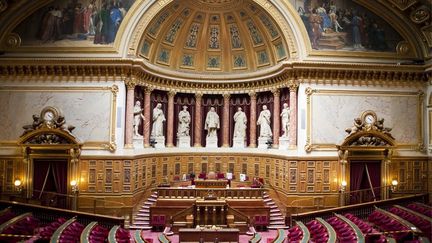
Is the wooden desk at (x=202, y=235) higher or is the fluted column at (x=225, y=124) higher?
the fluted column at (x=225, y=124)

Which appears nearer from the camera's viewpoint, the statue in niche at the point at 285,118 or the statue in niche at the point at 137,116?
the statue in niche at the point at 137,116

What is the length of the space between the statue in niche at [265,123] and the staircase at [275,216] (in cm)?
449

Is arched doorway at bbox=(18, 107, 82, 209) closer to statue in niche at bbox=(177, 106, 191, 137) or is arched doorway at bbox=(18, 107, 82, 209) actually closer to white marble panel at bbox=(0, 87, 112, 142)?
white marble panel at bbox=(0, 87, 112, 142)

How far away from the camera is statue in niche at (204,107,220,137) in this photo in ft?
85.3

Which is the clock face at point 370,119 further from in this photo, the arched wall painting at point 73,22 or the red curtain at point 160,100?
the arched wall painting at point 73,22

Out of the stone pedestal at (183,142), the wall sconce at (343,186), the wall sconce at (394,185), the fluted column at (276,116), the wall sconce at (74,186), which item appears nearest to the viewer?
the wall sconce at (74,186)

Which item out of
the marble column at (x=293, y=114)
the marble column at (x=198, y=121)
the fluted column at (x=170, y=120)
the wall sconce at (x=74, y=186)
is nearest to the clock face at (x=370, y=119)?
the marble column at (x=293, y=114)

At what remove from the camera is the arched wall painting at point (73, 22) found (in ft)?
68.8

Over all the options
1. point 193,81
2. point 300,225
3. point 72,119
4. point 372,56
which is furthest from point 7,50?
point 372,56

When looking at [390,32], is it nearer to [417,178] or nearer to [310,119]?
[310,119]

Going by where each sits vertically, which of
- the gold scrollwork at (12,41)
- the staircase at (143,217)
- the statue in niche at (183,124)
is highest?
the gold scrollwork at (12,41)

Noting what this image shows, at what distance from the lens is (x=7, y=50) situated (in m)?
20.9

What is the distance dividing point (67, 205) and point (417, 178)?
1987cm

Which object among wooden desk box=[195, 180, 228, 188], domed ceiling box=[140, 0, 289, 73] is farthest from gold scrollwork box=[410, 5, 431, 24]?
wooden desk box=[195, 180, 228, 188]
